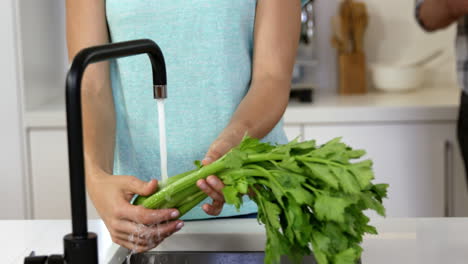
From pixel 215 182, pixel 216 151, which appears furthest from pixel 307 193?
pixel 216 151

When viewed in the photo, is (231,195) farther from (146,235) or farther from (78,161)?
(78,161)

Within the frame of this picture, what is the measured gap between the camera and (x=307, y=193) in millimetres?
1069

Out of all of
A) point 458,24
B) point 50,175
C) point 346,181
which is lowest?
point 50,175

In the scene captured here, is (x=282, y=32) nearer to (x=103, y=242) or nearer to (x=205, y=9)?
(x=205, y=9)

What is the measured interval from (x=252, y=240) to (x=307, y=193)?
345mm

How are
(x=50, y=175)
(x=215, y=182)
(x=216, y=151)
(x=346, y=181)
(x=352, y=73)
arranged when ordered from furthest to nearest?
(x=352, y=73), (x=50, y=175), (x=216, y=151), (x=215, y=182), (x=346, y=181)

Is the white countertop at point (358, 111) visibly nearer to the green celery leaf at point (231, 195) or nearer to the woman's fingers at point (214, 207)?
the woman's fingers at point (214, 207)

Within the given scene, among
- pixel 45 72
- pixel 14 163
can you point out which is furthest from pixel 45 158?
pixel 45 72

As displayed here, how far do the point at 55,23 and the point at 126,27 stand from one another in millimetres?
1782

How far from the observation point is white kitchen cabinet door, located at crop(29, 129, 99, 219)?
2930 mm

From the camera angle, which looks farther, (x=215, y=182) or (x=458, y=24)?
(x=458, y=24)

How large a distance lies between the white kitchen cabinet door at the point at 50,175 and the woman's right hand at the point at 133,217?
1.67 meters

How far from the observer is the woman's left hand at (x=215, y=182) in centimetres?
116

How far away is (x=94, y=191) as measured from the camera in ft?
4.45
